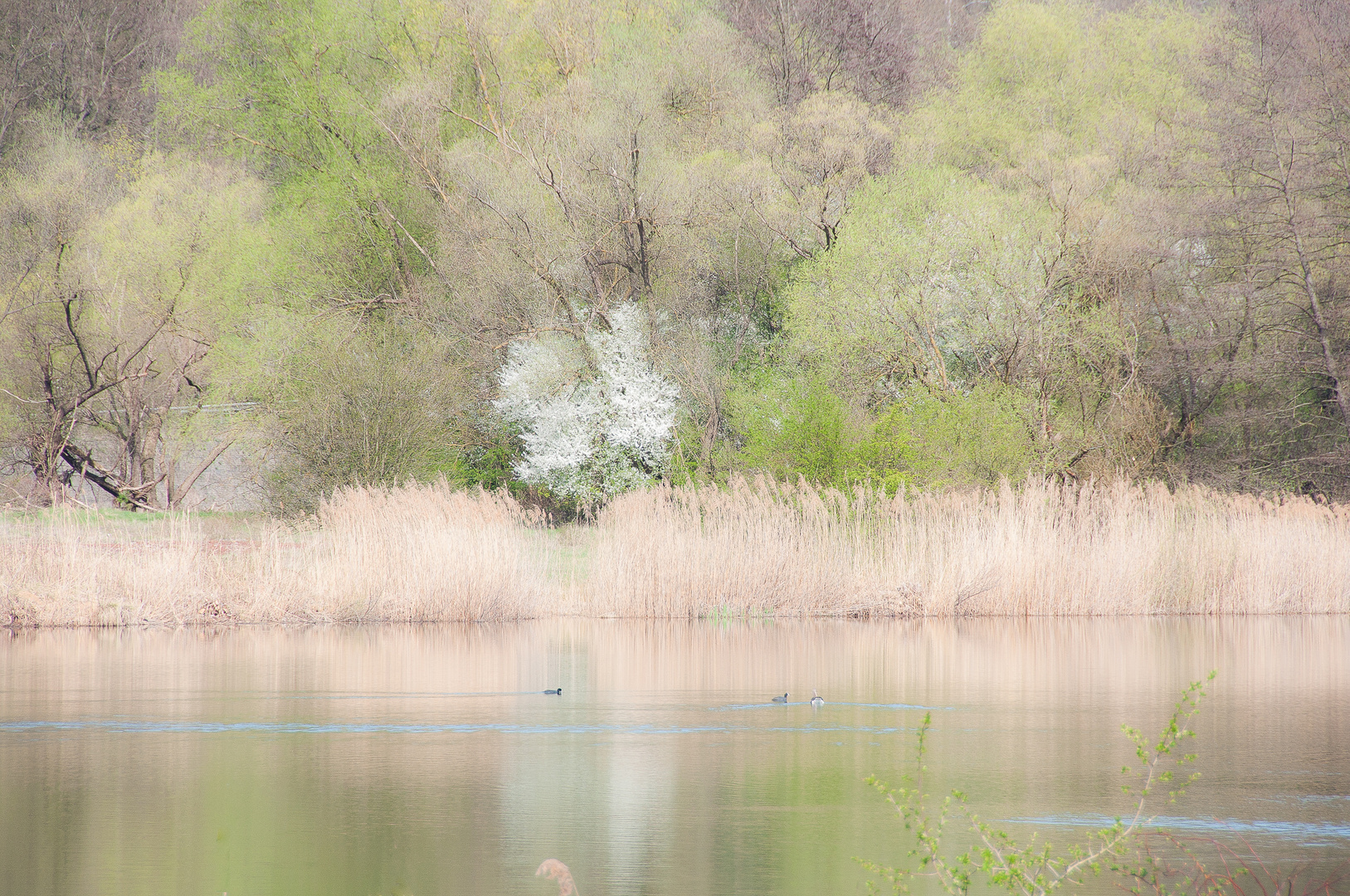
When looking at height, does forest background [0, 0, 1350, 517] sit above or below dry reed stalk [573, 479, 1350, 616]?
above

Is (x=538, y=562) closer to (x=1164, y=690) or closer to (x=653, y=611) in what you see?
(x=653, y=611)

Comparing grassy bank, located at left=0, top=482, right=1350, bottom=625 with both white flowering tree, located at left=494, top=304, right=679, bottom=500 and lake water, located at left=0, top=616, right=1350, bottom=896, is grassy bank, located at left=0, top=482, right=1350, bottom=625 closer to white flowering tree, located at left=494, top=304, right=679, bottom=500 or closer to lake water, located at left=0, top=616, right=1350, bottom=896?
lake water, located at left=0, top=616, right=1350, bottom=896

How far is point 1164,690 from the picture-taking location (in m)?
11.5

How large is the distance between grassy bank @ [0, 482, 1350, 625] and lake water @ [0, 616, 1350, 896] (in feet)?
4.06

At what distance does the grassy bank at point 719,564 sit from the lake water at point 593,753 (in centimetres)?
124

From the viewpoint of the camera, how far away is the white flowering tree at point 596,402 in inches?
1176

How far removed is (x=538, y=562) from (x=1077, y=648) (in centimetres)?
847

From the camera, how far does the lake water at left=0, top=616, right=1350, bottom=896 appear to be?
6.50 m

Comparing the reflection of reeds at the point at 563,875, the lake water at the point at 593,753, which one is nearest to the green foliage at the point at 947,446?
the lake water at the point at 593,753

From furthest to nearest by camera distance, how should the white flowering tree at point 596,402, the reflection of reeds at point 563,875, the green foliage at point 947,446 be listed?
the white flowering tree at point 596,402, the green foliage at point 947,446, the reflection of reeds at point 563,875

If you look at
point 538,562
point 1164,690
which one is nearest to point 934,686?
point 1164,690

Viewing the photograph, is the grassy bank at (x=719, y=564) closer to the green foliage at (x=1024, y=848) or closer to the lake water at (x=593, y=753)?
the lake water at (x=593, y=753)

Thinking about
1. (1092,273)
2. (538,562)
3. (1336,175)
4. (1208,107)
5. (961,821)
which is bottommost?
(961,821)

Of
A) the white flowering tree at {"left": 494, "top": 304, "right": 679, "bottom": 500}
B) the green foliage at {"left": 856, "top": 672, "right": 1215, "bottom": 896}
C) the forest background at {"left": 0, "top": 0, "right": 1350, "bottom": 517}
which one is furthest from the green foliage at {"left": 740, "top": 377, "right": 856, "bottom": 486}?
the green foliage at {"left": 856, "top": 672, "right": 1215, "bottom": 896}
